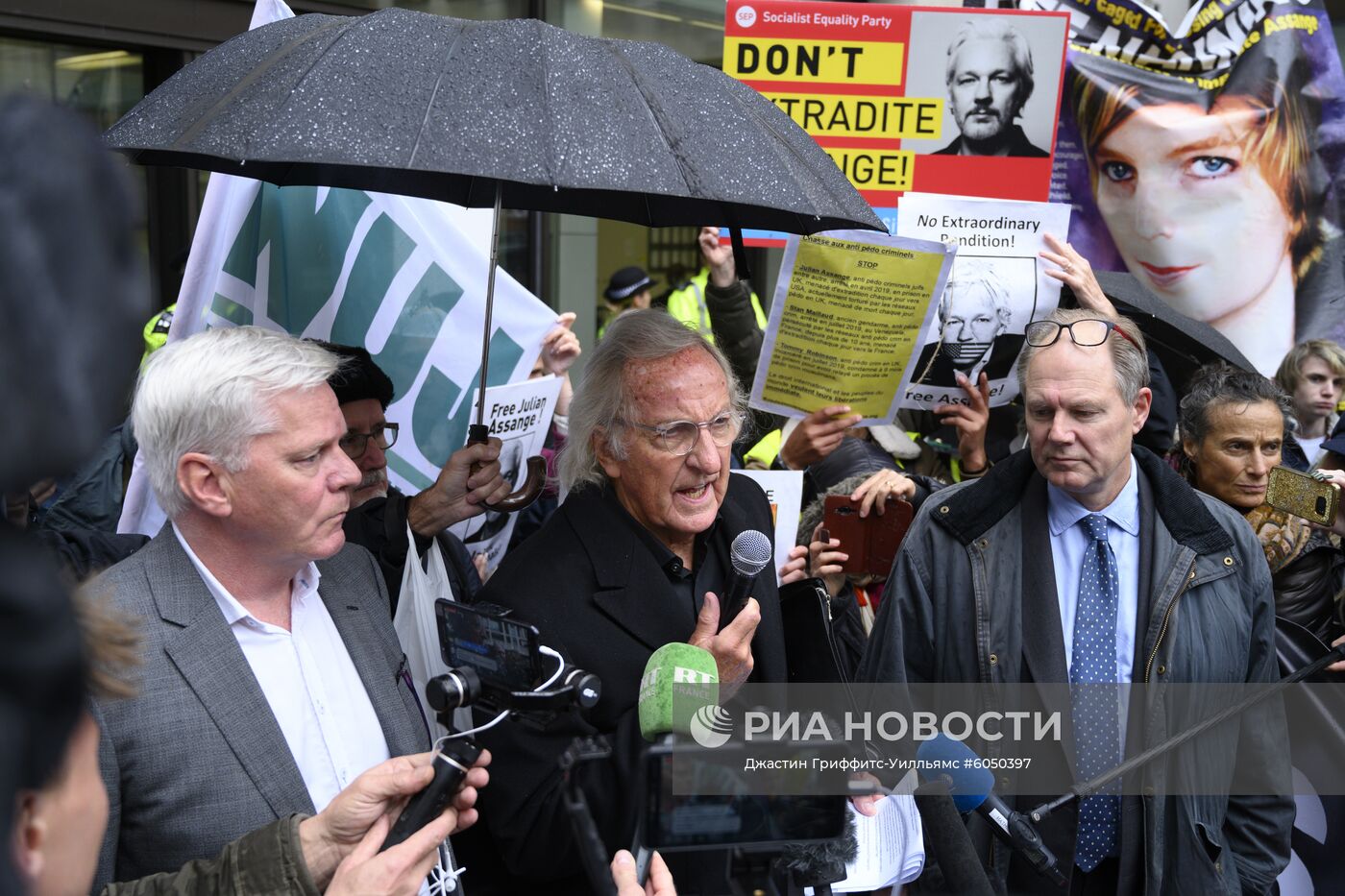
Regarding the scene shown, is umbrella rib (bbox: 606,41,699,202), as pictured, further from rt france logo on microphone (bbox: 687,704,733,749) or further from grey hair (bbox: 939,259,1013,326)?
grey hair (bbox: 939,259,1013,326)

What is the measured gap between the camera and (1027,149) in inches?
161

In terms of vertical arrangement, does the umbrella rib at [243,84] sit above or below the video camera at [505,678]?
above

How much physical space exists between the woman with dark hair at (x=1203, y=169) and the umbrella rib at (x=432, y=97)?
169 inches

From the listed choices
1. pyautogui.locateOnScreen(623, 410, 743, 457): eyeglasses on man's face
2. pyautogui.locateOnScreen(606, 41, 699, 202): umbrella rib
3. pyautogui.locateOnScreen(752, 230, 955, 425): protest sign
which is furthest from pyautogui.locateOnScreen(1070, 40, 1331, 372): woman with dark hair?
pyautogui.locateOnScreen(606, 41, 699, 202): umbrella rib

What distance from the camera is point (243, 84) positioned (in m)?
2.33

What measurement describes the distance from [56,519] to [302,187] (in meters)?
1.25

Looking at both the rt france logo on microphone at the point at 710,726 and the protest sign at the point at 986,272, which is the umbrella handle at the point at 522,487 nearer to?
the protest sign at the point at 986,272

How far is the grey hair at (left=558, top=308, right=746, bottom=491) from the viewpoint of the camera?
8.75 ft

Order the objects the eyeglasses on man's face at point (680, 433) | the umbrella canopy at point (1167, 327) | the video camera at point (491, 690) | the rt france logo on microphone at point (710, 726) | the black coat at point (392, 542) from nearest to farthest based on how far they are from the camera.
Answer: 1. the video camera at point (491, 690)
2. the rt france logo on microphone at point (710, 726)
3. the eyeglasses on man's face at point (680, 433)
4. the black coat at point (392, 542)
5. the umbrella canopy at point (1167, 327)

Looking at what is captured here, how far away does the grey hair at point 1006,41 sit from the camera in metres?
3.99

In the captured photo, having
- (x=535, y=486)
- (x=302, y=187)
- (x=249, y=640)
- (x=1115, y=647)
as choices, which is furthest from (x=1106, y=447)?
(x=302, y=187)

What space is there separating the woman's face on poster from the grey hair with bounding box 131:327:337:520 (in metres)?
4.71

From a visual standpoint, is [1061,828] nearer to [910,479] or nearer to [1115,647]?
[1115,647]

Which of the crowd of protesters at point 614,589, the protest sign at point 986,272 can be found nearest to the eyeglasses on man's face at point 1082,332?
the crowd of protesters at point 614,589
